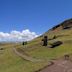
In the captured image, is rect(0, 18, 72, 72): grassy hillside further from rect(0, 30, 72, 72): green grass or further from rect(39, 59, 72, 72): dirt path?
rect(39, 59, 72, 72): dirt path

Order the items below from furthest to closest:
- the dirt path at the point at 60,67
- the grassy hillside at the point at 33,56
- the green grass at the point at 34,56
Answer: the grassy hillside at the point at 33,56 < the green grass at the point at 34,56 < the dirt path at the point at 60,67

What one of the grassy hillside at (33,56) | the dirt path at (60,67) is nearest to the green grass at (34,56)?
the grassy hillside at (33,56)

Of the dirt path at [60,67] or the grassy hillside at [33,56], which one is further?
the grassy hillside at [33,56]

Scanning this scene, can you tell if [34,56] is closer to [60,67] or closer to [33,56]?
[33,56]

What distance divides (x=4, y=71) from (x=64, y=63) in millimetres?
14823

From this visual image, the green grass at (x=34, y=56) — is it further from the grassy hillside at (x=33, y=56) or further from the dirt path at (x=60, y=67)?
the dirt path at (x=60, y=67)

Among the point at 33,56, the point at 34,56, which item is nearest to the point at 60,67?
the point at 34,56

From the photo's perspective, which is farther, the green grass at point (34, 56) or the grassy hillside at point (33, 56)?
the grassy hillside at point (33, 56)

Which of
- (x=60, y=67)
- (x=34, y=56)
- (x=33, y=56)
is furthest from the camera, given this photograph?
(x=33, y=56)

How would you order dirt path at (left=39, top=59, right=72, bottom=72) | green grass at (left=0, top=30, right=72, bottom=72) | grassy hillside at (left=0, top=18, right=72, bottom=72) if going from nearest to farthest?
1. dirt path at (left=39, top=59, right=72, bottom=72)
2. green grass at (left=0, top=30, right=72, bottom=72)
3. grassy hillside at (left=0, top=18, right=72, bottom=72)

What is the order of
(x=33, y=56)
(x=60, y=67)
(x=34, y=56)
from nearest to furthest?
(x=60, y=67) → (x=34, y=56) → (x=33, y=56)

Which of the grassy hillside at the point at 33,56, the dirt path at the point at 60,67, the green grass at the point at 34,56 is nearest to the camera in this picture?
the dirt path at the point at 60,67

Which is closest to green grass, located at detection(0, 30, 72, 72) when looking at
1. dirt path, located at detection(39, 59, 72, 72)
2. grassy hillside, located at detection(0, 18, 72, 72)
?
grassy hillside, located at detection(0, 18, 72, 72)

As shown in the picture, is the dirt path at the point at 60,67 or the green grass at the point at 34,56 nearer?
the dirt path at the point at 60,67
